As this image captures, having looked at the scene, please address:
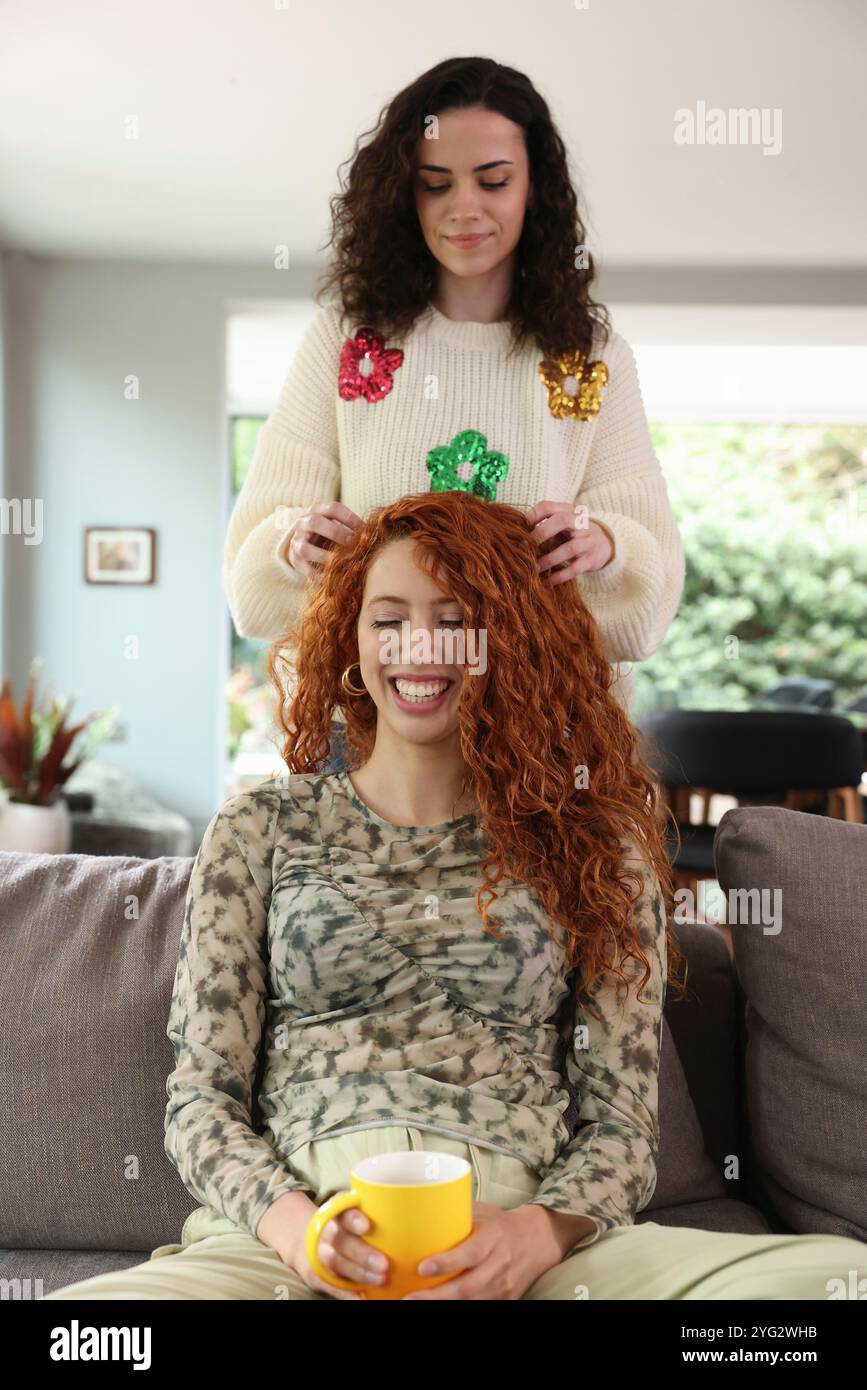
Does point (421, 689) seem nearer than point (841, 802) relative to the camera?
Yes

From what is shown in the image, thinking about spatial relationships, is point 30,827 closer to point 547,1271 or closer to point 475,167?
point 475,167

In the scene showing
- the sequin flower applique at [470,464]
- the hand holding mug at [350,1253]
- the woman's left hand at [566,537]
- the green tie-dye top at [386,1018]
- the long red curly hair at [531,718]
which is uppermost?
the sequin flower applique at [470,464]

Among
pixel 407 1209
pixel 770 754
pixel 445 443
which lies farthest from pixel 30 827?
pixel 407 1209

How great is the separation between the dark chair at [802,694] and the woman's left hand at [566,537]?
19.7 feet

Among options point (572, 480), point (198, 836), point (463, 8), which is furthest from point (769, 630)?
point (572, 480)

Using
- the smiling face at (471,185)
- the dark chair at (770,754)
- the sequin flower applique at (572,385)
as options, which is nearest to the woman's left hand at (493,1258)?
the sequin flower applique at (572,385)

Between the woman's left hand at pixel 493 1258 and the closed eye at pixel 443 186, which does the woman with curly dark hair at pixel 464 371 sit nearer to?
the closed eye at pixel 443 186

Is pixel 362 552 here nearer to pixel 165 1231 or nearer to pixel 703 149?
pixel 165 1231

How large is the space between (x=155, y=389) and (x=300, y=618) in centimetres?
424

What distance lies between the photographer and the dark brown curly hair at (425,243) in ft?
5.57

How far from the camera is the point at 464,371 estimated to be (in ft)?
5.75

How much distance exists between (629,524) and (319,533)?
1.38 feet

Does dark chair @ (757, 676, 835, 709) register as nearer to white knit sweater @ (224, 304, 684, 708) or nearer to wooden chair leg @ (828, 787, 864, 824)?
wooden chair leg @ (828, 787, 864, 824)

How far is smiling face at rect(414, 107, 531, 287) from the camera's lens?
5.43 feet
